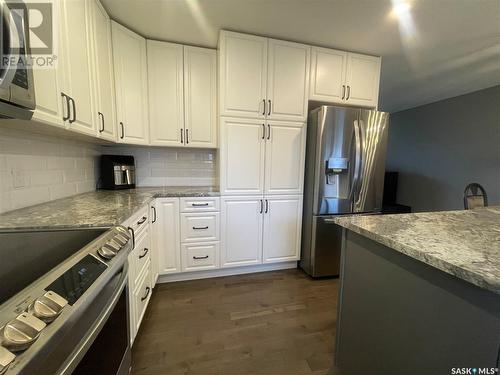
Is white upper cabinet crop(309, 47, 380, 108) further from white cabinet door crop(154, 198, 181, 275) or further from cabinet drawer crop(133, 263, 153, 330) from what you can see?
cabinet drawer crop(133, 263, 153, 330)

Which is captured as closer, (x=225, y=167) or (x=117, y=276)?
(x=117, y=276)

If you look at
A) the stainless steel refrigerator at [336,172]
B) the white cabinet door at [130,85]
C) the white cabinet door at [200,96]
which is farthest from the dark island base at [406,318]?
the white cabinet door at [130,85]

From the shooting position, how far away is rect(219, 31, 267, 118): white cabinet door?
6.59ft

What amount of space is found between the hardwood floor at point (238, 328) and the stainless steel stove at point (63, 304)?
471 mm

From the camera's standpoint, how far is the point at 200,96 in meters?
2.30

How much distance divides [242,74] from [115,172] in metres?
1.60

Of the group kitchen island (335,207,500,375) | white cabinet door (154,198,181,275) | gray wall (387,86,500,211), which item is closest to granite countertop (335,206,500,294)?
kitchen island (335,207,500,375)

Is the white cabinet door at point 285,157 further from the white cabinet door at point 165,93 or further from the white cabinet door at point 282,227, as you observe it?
the white cabinet door at point 165,93

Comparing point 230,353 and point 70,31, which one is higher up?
point 70,31

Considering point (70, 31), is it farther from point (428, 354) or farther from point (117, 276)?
point (428, 354)

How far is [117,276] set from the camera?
0.81 m

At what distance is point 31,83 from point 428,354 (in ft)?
5.98

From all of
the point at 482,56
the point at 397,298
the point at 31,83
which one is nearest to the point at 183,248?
the point at 31,83

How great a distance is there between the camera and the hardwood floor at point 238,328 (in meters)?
1.28
